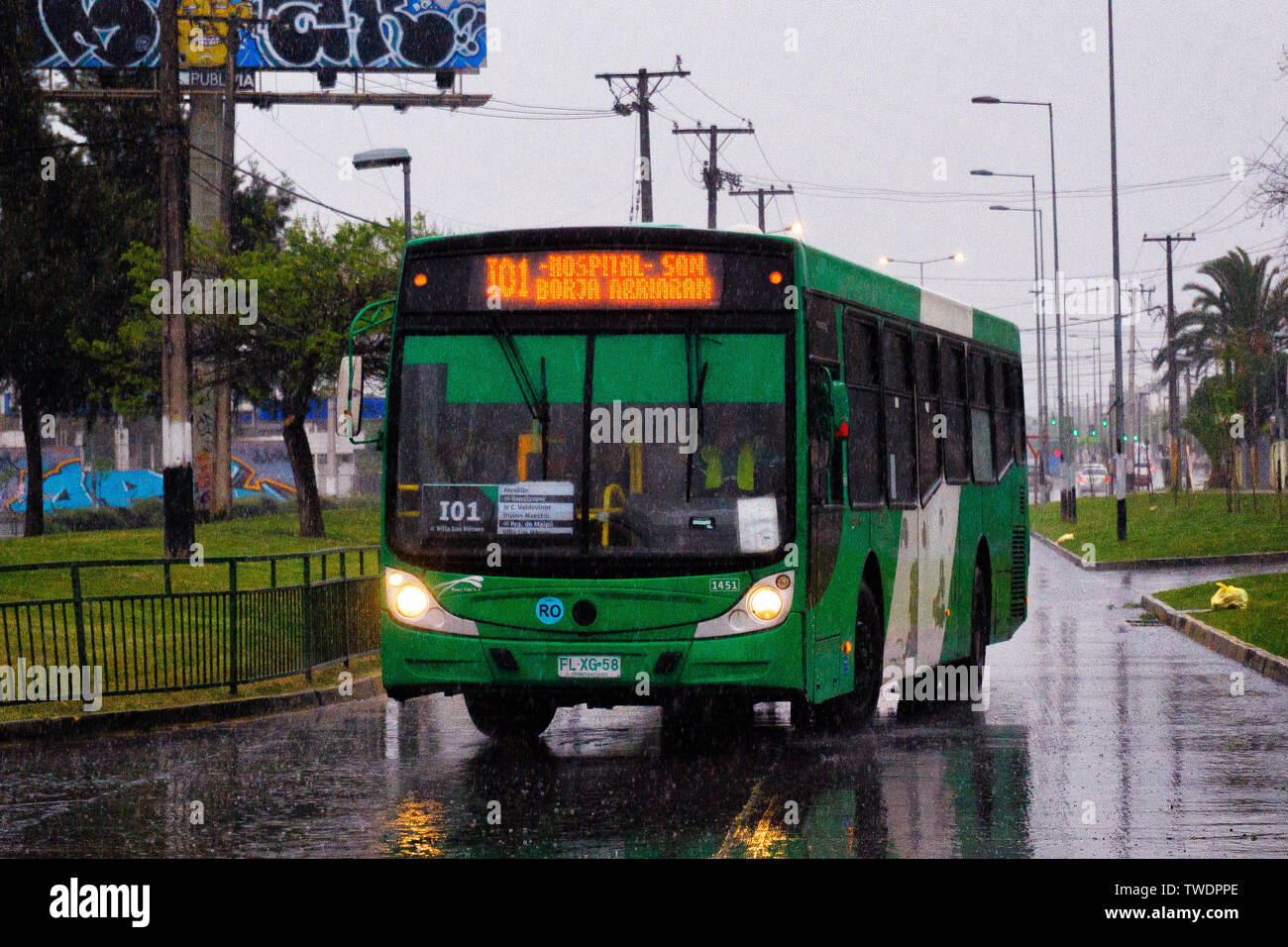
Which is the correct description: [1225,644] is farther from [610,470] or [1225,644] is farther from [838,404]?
[610,470]

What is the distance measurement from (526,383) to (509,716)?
2.73 metres

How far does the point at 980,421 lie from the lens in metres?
17.7

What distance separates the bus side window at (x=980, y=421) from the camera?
56.9 ft

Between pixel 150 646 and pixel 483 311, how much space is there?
6.11m

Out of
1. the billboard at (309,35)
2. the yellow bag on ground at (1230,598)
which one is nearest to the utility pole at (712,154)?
the billboard at (309,35)

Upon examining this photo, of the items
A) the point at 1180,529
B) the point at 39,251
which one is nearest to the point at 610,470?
the point at 39,251

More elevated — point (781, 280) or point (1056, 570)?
point (781, 280)

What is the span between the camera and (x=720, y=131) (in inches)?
2005

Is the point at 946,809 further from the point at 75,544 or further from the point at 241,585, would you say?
the point at 75,544

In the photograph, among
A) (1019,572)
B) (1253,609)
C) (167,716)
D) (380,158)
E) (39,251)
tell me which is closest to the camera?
(167,716)

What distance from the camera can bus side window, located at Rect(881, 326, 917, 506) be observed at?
570 inches

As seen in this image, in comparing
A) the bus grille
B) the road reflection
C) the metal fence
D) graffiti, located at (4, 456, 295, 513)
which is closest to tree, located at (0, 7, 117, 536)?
graffiti, located at (4, 456, 295, 513)

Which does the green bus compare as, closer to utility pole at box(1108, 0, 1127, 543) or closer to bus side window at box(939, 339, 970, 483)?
bus side window at box(939, 339, 970, 483)
